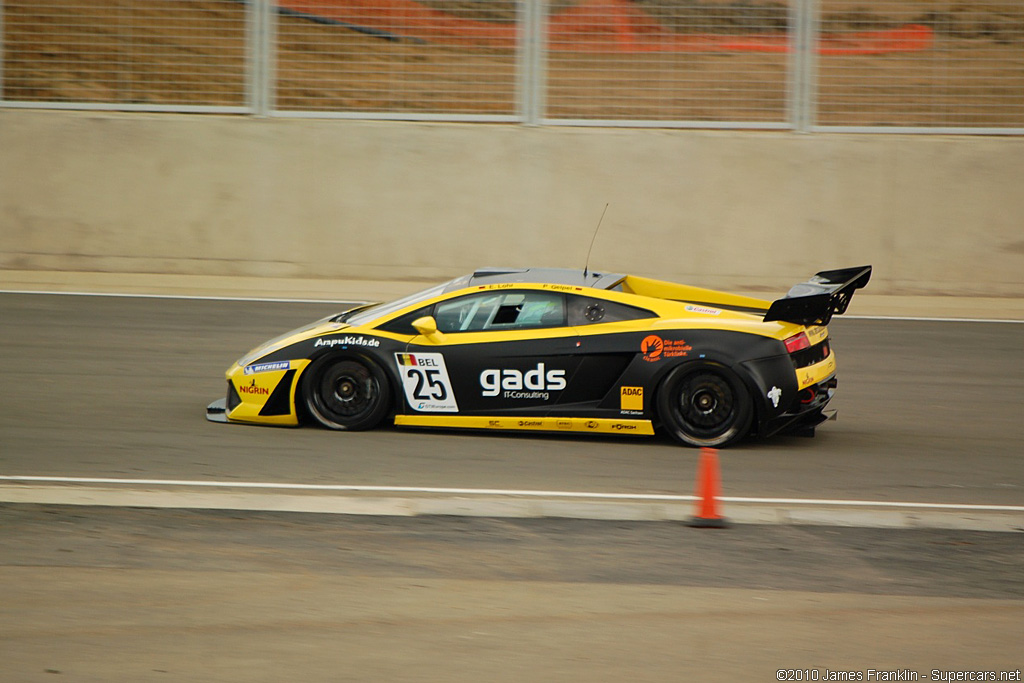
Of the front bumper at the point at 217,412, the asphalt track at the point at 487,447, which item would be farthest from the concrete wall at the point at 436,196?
the front bumper at the point at 217,412

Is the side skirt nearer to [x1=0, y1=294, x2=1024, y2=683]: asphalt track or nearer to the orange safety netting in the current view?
[x1=0, y1=294, x2=1024, y2=683]: asphalt track

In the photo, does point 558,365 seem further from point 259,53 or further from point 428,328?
point 259,53

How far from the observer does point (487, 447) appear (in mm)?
8539

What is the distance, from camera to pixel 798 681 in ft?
15.1

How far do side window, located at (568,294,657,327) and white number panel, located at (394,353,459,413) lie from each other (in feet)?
3.31

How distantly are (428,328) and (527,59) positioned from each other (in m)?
10.1

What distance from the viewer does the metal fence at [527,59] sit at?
17391 mm

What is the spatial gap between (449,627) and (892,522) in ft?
9.68

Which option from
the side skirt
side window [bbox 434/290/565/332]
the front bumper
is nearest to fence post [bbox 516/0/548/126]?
side window [bbox 434/290/565/332]

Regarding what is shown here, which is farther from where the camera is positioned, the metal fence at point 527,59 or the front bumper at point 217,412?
the metal fence at point 527,59

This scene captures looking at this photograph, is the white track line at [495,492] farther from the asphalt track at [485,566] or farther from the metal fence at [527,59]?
the metal fence at [527,59]

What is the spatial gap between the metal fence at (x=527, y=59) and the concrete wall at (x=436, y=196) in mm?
517

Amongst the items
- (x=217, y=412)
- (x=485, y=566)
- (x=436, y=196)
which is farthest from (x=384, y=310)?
(x=436, y=196)

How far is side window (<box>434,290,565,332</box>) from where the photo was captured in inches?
342
